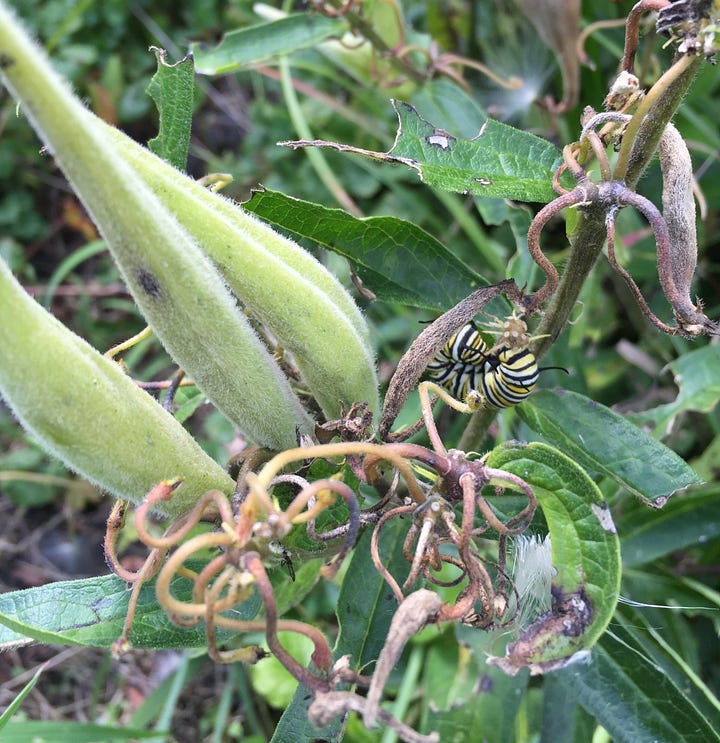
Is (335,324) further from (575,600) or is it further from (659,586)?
(659,586)

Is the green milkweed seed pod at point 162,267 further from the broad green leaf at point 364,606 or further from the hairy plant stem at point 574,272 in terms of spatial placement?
the hairy plant stem at point 574,272

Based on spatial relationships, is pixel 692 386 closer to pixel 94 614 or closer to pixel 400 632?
pixel 400 632

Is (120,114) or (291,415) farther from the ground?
(120,114)

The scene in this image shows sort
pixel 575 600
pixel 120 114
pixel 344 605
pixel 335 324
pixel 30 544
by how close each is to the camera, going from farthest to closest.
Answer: pixel 120 114
pixel 30 544
pixel 344 605
pixel 335 324
pixel 575 600

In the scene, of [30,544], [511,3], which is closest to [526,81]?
[511,3]

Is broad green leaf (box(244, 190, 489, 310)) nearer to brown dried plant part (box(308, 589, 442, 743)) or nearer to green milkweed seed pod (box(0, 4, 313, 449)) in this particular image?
green milkweed seed pod (box(0, 4, 313, 449))

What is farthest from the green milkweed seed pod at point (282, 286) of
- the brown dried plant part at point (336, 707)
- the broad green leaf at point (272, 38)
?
the broad green leaf at point (272, 38)
